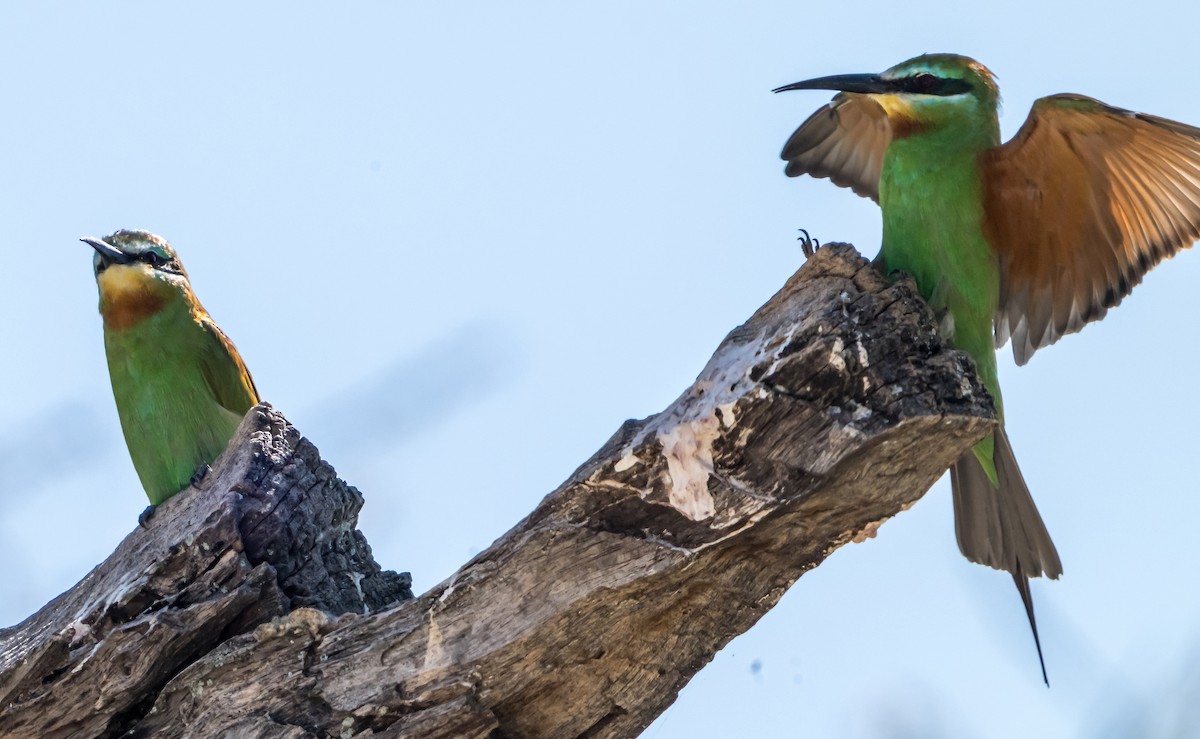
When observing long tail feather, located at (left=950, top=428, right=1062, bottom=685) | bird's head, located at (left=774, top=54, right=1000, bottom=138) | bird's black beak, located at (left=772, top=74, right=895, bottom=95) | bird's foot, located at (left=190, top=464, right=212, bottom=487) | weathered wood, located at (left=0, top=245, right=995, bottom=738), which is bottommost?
long tail feather, located at (left=950, top=428, right=1062, bottom=685)

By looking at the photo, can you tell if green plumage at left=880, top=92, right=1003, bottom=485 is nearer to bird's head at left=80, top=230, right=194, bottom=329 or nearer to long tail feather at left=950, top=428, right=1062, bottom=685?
long tail feather at left=950, top=428, right=1062, bottom=685

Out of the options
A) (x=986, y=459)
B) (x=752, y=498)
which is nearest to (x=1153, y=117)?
(x=986, y=459)

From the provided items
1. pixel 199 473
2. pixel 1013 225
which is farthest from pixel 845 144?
pixel 199 473

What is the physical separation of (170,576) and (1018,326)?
7.49ft

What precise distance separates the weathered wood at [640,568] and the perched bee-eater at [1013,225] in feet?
3.23

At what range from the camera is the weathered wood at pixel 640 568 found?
2.43 m

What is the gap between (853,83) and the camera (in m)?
3.87

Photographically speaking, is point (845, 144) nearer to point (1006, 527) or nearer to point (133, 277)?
point (1006, 527)

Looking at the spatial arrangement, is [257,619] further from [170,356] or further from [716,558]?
[170,356]

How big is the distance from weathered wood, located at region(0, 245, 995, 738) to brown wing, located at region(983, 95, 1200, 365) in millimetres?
1060

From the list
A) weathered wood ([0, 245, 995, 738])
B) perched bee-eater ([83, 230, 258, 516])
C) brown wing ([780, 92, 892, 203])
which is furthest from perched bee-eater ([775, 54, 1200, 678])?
perched bee-eater ([83, 230, 258, 516])

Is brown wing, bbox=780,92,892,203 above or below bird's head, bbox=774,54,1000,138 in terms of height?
above

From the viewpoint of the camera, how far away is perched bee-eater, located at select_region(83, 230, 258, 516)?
432 centimetres

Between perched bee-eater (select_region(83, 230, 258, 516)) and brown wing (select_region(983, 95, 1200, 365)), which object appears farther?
perched bee-eater (select_region(83, 230, 258, 516))
